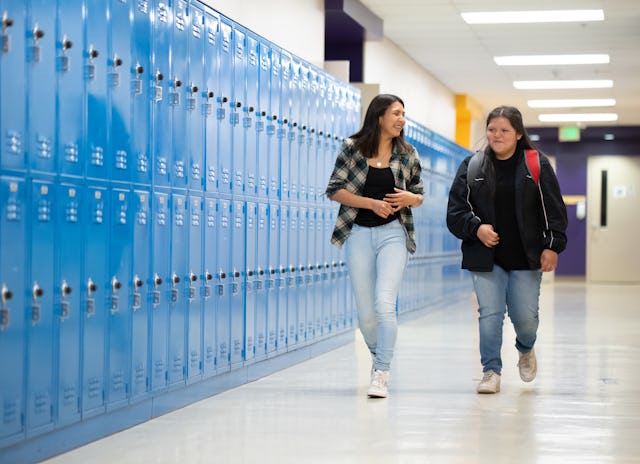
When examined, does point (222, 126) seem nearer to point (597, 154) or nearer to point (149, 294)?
point (149, 294)

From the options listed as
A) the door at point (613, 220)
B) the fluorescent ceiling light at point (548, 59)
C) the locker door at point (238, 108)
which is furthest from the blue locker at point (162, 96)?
the door at point (613, 220)

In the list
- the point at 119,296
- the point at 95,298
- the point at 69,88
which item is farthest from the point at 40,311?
the point at 69,88

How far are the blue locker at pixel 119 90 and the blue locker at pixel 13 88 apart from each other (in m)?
0.67

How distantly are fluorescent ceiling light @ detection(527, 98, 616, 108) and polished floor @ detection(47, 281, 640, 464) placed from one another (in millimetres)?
10168

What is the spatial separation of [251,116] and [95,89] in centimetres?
206

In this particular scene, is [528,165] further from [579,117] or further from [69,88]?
[579,117]

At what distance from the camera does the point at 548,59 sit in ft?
43.6

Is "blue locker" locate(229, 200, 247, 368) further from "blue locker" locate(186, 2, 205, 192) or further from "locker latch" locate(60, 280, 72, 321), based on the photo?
"locker latch" locate(60, 280, 72, 321)

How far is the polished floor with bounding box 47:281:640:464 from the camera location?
3.90 metres

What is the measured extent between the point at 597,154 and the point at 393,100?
58.2ft

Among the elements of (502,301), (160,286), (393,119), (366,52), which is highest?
(366,52)

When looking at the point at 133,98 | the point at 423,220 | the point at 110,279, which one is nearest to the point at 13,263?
the point at 110,279

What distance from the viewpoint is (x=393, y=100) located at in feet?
17.7

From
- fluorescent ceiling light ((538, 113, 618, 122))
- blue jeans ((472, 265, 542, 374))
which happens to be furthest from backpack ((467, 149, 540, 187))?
fluorescent ceiling light ((538, 113, 618, 122))
